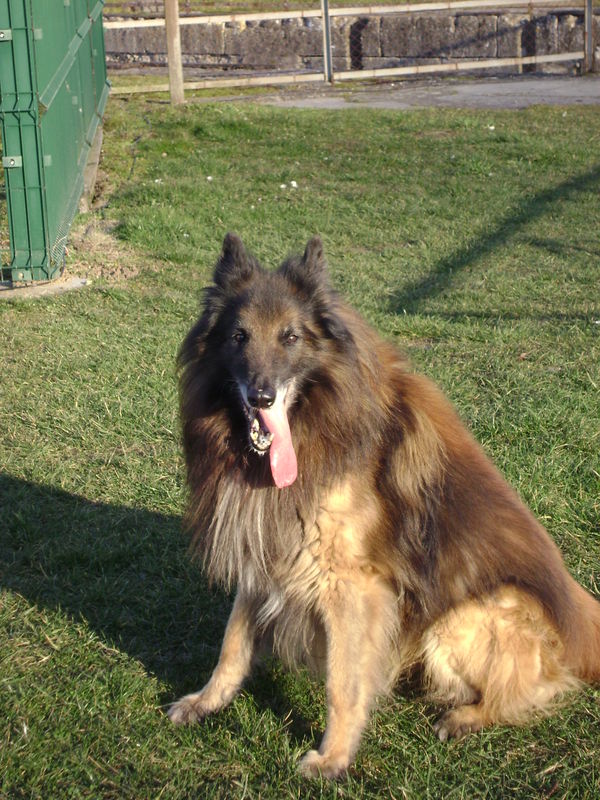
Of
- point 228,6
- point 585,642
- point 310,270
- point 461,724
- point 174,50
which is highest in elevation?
point 228,6

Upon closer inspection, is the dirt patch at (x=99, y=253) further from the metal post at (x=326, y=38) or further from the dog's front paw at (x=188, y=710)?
the metal post at (x=326, y=38)

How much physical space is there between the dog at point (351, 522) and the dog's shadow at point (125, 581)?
54 cm

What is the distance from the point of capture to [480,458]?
343 centimetres

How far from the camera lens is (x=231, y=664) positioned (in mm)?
3523

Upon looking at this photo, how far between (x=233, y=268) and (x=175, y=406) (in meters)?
2.65

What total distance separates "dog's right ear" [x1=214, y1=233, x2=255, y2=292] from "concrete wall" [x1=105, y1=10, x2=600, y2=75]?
56.7ft

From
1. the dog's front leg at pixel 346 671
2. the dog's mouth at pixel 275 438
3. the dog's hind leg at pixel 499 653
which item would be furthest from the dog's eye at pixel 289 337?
the dog's hind leg at pixel 499 653

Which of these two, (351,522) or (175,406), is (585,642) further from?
(175,406)

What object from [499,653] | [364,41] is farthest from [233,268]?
[364,41]

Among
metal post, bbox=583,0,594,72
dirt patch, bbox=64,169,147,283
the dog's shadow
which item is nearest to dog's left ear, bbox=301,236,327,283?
the dog's shadow

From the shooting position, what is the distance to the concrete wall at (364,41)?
66.4ft

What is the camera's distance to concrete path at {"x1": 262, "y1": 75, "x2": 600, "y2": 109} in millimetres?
14898

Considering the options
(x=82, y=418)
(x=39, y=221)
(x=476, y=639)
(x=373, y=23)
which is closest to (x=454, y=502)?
(x=476, y=639)

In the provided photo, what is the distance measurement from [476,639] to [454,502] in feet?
1.60
